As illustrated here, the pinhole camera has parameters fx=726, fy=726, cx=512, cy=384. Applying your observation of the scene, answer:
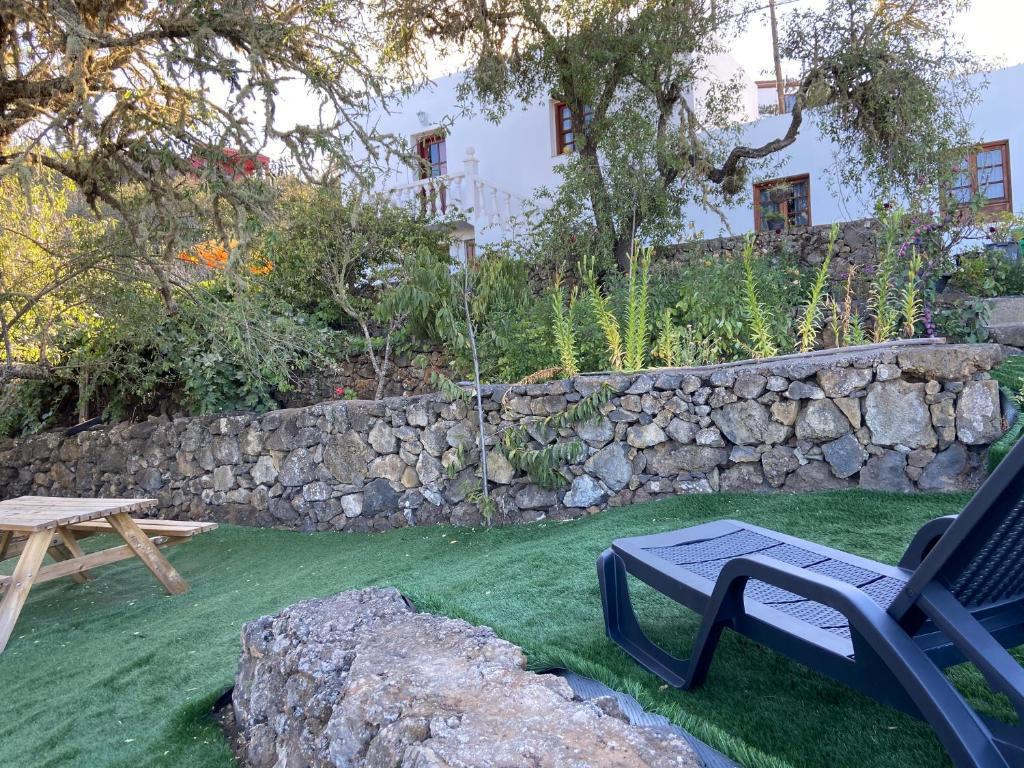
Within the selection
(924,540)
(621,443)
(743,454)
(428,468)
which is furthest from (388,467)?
(924,540)

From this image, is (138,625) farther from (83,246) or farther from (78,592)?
(83,246)

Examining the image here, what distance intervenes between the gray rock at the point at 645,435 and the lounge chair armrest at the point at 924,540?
3.08m

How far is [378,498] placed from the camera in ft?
21.0

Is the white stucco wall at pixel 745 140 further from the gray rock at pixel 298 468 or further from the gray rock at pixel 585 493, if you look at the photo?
the gray rock at pixel 585 493

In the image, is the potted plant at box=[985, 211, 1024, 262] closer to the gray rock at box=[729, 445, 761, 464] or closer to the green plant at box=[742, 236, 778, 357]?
the green plant at box=[742, 236, 778, 357]

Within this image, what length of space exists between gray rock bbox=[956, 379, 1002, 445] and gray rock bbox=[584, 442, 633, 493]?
2142 millimetres

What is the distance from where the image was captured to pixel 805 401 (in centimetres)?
489

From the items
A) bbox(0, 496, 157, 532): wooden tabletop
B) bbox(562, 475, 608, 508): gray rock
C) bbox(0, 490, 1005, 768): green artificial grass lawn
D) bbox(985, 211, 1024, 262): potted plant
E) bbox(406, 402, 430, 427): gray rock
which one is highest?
bbox(985, 211, 1024, 262): potted plant

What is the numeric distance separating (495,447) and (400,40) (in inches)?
209

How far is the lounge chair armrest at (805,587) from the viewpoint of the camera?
5.04 feet

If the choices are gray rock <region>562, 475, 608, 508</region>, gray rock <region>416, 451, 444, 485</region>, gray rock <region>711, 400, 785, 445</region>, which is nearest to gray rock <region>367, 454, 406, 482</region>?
gray rock <region>416, 451, 444, 485</region>

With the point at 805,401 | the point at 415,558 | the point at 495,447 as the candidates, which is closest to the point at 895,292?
the point at 805,401

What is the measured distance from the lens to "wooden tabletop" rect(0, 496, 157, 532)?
4220 mm

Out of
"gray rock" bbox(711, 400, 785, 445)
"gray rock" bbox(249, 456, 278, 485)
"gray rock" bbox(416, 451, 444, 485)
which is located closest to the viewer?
"gray rock" bbox(711, 400, 785, 445)
